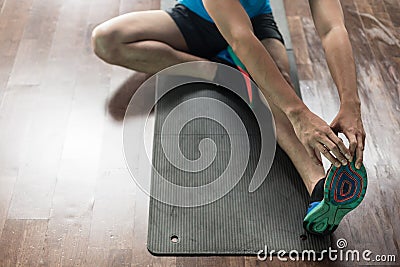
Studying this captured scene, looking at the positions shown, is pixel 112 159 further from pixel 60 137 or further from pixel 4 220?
→ pixel 4 220

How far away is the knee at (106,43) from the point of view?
1.91 meters

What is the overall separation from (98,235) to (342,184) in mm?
637

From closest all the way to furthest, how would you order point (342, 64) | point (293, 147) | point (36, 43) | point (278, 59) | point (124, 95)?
point (342, 64) < point (293, 147) < point (278, 59) < point (124, 95) < point (36, 43)

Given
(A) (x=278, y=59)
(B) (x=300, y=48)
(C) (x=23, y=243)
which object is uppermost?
(A) (x=278, y=59)

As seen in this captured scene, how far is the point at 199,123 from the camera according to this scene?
1.88 m

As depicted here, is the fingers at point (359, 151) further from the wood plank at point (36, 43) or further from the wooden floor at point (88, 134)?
the wood plank at point (36, 43)

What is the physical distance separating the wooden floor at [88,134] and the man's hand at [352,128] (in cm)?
31

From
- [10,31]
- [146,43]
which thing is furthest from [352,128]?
[10,31]

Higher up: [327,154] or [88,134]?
[327,154]

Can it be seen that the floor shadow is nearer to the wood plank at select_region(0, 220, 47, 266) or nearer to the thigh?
the thigh

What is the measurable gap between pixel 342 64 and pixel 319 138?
28 centimetres

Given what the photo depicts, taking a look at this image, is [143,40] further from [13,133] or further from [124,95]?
[13,133]

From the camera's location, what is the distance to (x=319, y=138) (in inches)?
55.8

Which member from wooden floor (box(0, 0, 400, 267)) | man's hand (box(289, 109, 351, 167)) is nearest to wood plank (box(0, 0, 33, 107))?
wooden floor (box(0, 0, 400, 267))
